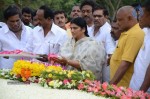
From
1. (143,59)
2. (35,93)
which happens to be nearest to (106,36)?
(143,59)

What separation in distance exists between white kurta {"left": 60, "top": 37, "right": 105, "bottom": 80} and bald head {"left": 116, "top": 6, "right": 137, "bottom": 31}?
89 cm

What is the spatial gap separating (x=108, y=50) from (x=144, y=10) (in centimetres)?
202

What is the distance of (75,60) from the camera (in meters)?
5.96

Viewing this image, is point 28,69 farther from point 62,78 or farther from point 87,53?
point 87,53

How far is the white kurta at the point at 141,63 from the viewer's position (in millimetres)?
4648

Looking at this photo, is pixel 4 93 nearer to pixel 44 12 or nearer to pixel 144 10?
pixel 144 10

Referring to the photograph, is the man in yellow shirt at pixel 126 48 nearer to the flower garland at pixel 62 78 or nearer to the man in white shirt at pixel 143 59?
the man in white shirt at pixel 143 59

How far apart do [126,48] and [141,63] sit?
0.39 metres

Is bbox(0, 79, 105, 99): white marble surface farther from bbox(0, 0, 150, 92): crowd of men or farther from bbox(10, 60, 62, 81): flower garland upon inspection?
bbox(0, 0, 150, 92): crowd of men

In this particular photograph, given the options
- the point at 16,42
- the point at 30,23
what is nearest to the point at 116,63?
the point at 16,42

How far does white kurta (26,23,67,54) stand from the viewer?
690 cm

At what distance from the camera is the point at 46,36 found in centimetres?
696

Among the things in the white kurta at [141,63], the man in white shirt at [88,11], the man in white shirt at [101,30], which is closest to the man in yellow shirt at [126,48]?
the white kurta at [141,63]

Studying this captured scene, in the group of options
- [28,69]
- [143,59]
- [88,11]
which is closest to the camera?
[143,59]
